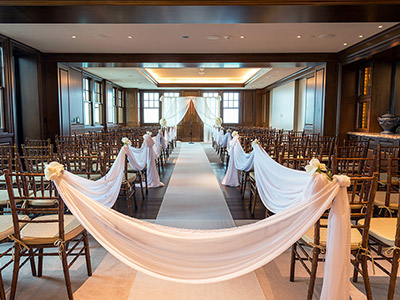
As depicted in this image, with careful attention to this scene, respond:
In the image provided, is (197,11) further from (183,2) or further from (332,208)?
(332,208)

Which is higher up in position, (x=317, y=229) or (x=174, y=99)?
(x=174, y=99)

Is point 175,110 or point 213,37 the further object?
point 175,110

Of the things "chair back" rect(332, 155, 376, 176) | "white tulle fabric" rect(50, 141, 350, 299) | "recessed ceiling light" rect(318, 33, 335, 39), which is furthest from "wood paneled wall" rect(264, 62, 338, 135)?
"white tulle fabric" rect(50, 141, 350, 299)

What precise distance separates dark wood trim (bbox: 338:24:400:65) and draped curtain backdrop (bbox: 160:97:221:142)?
8.02 m

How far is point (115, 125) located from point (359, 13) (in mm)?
11333

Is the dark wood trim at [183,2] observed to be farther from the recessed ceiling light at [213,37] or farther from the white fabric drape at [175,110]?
the white fabric drape at [175,110]

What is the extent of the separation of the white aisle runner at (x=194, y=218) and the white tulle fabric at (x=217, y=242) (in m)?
0.42

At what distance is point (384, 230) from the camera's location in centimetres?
213

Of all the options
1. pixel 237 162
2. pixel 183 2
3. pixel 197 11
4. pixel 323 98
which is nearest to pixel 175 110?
pixel 323 98

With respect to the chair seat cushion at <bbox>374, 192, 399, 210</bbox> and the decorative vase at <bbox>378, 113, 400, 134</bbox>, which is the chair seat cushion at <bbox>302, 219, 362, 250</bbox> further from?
the decorative vase at <bbox>378, 113, 400, 134</bbox>

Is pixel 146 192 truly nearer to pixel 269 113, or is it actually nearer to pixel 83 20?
pixel 83 20

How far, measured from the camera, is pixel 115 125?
13.8 metres

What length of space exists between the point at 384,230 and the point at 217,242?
1207mm

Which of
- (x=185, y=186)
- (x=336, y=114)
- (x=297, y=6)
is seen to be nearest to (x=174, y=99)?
(x=336, y=114)
